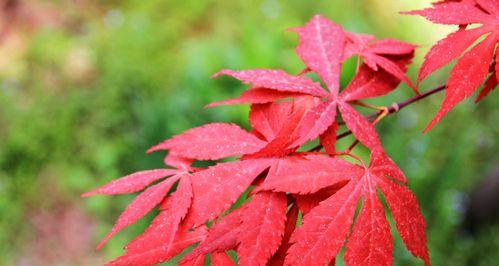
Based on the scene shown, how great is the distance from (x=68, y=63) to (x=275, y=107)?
3.46 m

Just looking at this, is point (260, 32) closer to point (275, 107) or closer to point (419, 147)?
point (419, 147)

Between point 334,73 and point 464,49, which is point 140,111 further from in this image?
point 464,49

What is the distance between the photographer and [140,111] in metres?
3.02

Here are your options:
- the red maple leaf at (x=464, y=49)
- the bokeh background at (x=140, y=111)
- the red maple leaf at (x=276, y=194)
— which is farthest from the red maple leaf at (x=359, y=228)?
the bokeh background at (x=140, y=111)

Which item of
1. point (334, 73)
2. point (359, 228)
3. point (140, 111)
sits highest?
point (334, 73)

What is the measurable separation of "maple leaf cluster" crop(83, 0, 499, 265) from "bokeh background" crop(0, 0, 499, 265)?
1.99m

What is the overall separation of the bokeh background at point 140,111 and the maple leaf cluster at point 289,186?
6.54 feet

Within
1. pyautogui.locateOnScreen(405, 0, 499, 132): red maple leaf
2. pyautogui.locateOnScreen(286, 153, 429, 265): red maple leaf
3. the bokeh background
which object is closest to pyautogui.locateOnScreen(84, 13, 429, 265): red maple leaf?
pyautogui.locateOnScreen(286, 153, 429, 265): red maple leaf

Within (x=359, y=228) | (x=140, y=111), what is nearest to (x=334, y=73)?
(x=359, y=228)

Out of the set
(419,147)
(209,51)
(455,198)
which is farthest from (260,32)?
(455,198)

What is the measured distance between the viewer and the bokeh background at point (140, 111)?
286cm

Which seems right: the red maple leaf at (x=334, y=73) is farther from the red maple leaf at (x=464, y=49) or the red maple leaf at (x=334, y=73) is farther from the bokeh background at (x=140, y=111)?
the bokeh background at (x=140, y=111)

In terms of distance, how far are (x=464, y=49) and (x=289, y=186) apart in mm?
349

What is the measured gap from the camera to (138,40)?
12.8ft
